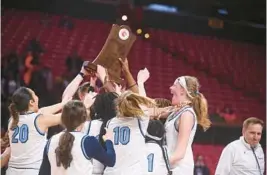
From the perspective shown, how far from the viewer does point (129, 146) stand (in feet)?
12.2

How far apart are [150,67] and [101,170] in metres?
10.4

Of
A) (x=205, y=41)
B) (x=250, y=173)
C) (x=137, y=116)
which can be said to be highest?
(x=205, y=41)

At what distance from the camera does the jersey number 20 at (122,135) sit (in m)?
3.75

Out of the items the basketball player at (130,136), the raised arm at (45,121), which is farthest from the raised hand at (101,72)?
the basketball player at (130,136)

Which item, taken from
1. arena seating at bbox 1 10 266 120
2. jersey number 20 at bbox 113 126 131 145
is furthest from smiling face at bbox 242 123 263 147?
arena seating at bbox 1 10 266 120

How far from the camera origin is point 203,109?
4.10m

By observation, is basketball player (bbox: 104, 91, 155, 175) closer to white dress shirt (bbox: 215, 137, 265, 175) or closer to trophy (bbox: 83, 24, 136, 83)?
trophy (bbox: 83, 24, 136, 83)

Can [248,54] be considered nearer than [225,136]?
No

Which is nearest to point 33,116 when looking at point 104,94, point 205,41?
point 104,94

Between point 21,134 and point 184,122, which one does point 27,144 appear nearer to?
point 21,134

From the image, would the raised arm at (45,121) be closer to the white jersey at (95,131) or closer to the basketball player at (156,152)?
the white jersey at (95,131)

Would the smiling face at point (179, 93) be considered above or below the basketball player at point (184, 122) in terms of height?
above

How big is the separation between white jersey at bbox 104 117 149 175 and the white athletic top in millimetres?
753

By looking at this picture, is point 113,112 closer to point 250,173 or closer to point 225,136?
point 250,173
